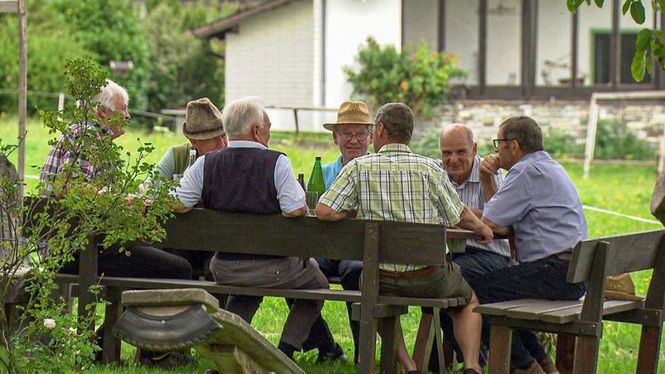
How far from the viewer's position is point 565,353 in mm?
7281

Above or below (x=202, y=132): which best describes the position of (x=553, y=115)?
above

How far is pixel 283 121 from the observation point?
27578 mm

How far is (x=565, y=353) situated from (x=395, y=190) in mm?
1429

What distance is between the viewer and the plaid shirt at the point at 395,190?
6.53m

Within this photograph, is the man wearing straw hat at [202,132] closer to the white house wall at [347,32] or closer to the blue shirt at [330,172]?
the blue shirt at [330,172]

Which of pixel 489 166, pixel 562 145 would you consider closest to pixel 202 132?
pixel 489 166

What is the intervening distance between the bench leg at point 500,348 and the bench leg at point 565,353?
0.78m

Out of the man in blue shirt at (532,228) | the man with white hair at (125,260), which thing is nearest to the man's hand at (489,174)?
the man in blue shirt at (532,228)

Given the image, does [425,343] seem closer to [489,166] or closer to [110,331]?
[489,166]

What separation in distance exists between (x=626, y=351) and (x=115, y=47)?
23.4m

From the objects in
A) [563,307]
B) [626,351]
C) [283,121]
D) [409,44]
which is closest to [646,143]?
[409,44]

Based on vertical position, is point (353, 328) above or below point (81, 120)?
below

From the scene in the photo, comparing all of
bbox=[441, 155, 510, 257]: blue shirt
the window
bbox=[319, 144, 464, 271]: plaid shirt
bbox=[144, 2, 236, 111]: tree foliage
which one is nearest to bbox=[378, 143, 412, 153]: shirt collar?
bbox=[319, 144, 464, 271]: plaid shirt

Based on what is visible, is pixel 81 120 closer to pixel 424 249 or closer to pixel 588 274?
pixel 424 249
